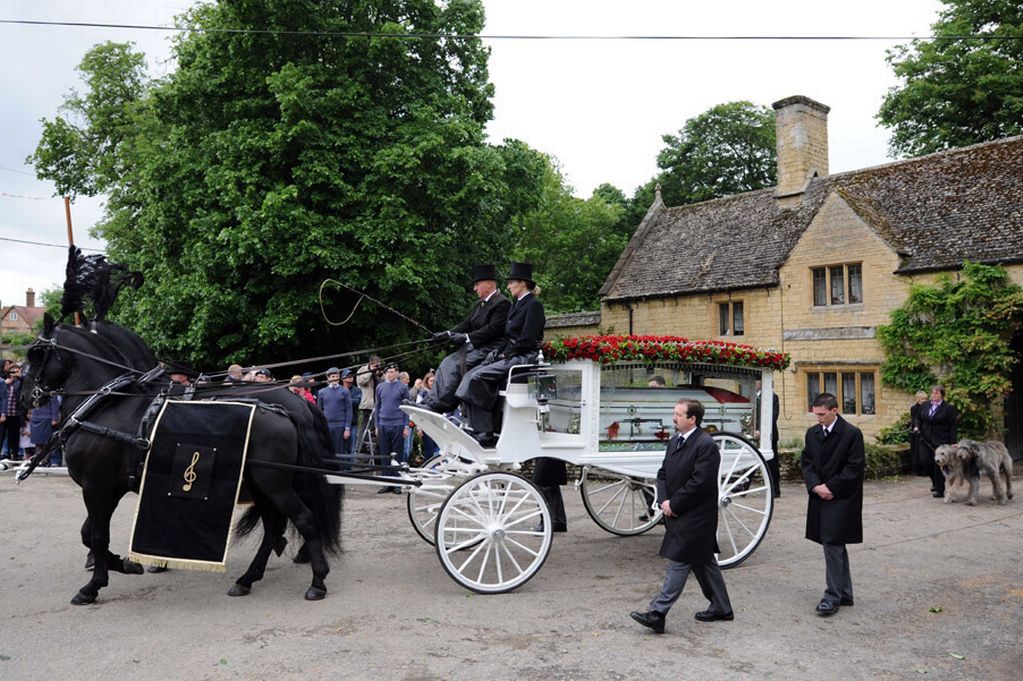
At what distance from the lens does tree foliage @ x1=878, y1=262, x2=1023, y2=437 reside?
1698cm

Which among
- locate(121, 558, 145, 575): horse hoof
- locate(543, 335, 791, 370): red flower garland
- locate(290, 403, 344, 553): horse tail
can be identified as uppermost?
locate(543, 335, 791, 370): red flower garland

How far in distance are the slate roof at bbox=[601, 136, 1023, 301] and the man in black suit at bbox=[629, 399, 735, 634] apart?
48.9ft

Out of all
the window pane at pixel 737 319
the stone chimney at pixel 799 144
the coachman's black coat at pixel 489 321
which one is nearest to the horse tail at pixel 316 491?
the coachman's black coat at pixel 489 321

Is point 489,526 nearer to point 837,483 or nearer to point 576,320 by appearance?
point 837,483

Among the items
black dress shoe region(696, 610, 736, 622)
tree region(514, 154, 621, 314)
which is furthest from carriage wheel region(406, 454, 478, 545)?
tree region(514, 154, 621, 314)

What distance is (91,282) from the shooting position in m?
7.05

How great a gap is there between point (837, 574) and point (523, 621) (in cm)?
256

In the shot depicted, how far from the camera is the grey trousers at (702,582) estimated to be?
18.7ft

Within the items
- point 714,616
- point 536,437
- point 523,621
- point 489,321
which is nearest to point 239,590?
point 523,621

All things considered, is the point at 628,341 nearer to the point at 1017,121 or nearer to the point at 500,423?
the point at 500,423

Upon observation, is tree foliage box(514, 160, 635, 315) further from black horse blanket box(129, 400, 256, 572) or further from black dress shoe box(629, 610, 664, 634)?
black dress shoe box(629, 610, 664, 634)

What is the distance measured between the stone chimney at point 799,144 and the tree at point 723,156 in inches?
574

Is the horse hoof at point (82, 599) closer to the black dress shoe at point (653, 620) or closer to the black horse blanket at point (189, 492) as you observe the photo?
the black horse blanket at point (189, 492)

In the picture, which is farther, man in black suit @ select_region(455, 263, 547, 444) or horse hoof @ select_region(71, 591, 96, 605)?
man in black suit @ select_region(455, 263, 547, 444)
